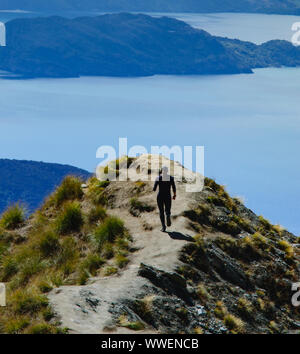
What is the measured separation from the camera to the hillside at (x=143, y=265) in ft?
57.2

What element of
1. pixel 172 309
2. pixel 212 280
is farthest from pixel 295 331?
pixel 172 309

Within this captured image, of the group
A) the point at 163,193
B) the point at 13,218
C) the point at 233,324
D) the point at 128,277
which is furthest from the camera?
the point at 13,218

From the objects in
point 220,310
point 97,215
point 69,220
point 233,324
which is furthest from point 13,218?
point 233,324

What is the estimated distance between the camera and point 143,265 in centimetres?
2061

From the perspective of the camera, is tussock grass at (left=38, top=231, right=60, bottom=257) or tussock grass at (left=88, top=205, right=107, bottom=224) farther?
tussock grass at (left=88, top=205, right=107, bottom=224)

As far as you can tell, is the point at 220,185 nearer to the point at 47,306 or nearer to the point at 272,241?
the point at 272,241

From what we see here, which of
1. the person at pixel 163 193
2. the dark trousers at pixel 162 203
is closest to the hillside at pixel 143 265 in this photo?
the dark trousers at pixel 162 203

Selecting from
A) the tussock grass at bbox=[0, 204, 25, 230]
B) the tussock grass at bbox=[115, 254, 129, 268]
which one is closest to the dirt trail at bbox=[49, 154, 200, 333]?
the tussock grass at bbox=[115, 254, 129, 268]

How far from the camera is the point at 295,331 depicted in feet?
74.0

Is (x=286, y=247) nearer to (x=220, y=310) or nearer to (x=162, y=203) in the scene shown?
(x=162, y=203)

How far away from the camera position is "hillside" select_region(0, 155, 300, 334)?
1744cm

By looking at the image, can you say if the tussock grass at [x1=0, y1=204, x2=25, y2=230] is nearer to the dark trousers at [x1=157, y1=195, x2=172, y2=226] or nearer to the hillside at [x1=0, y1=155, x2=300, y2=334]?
the hillside at [x1=0, y1=155, x2=300, y2=334]

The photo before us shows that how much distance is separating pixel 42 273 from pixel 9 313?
18.8 ft

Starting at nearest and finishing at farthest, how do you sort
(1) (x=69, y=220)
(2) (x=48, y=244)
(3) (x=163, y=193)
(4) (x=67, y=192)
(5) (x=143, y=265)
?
(5) (x=143, y=265), (3) (x=163, y=193), (2) (x=48, y=244), (1) (x=69, y=220), (4) (x=67, y=192)
